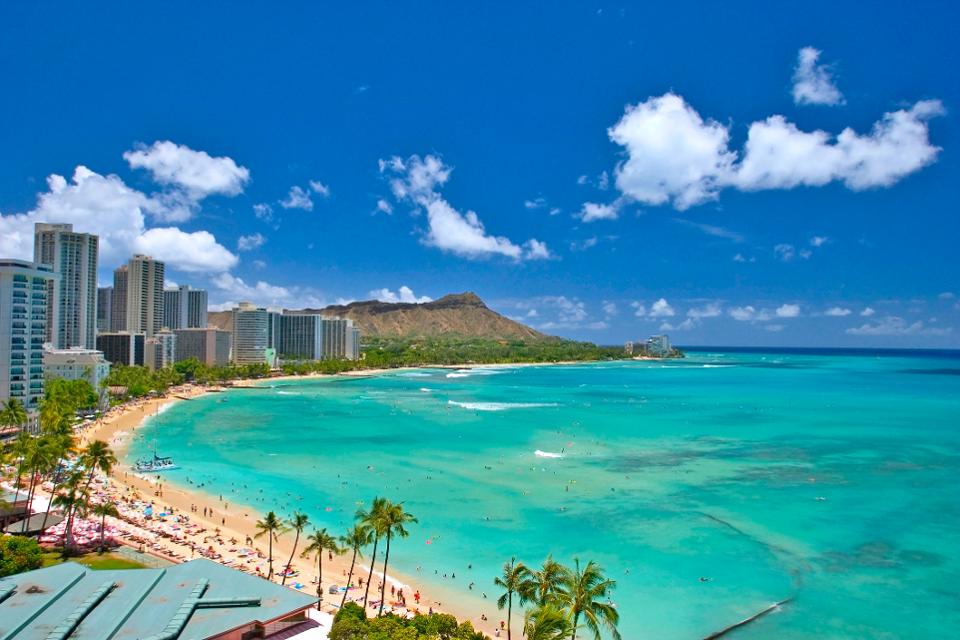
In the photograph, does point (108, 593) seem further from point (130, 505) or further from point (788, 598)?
point (788, 598)

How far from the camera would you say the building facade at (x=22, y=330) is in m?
59.2

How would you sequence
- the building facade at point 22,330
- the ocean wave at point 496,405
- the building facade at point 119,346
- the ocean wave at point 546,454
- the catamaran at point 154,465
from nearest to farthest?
1. the catamaran at point 154,465
2. the building facade at point 22,330
3. the ocean wave at point 546,454
4. the ocean wave at point 496,405
5. the building facade at point 119,346

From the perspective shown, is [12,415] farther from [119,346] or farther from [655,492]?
[119,346]

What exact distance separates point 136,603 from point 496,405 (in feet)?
275

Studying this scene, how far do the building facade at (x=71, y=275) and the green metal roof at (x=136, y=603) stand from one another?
117m

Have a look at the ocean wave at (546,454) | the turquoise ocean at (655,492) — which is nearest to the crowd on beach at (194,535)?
the turquoise ocean at (655,492)

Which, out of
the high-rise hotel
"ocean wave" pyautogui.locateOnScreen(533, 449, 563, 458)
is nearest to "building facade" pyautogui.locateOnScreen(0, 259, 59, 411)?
"ocean wave" pyautogui.locateOnScreen(533, 449, 563, 458)

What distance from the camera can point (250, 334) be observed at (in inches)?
7323

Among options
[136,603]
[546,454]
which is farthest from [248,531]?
[546,454]

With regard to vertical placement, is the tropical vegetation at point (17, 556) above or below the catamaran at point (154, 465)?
above

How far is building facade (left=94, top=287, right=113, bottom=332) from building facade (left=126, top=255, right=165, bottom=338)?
1626cm

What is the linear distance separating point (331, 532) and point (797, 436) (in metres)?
58.1

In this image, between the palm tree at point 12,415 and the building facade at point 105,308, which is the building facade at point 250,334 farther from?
the palm tree at point 12,415

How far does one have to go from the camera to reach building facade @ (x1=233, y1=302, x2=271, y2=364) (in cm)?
18512
